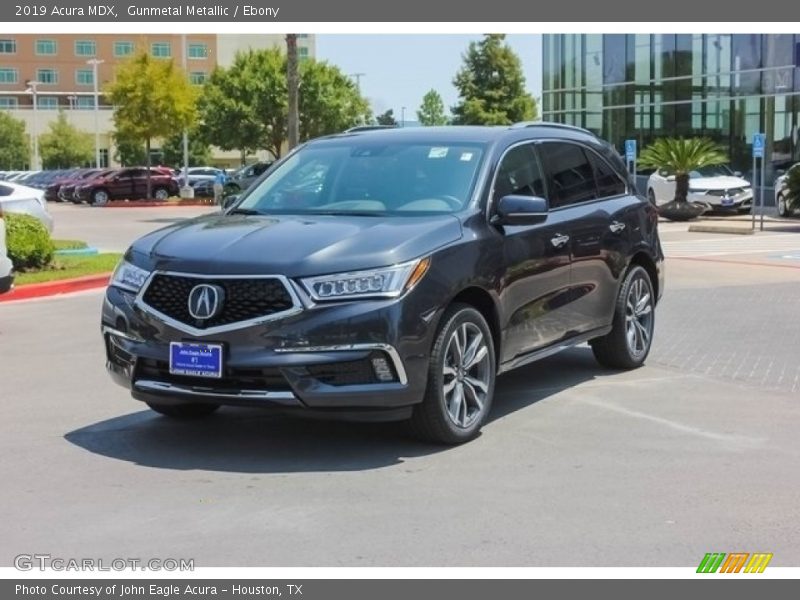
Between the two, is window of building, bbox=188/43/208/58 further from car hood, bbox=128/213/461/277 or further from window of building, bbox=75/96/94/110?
car hood, bbox=128/213/461/277

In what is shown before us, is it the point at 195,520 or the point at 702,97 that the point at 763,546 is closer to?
the point at 195,520

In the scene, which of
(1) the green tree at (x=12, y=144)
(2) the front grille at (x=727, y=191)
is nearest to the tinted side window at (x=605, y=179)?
(2) the front grille at (x=727, y=191)

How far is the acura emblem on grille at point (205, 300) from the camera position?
585cm

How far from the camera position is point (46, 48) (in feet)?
355

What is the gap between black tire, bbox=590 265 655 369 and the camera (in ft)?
27.8

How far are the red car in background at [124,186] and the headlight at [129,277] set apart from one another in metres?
41.7

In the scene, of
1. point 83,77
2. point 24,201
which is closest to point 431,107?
point 83,77

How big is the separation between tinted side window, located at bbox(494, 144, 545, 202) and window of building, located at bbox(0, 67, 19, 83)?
108641mm

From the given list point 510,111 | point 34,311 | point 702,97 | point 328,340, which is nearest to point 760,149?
point 702,97

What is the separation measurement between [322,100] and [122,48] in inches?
2677

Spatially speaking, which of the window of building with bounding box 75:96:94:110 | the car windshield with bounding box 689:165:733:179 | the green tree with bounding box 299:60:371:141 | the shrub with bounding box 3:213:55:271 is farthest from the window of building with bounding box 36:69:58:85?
the shrub with bounding box 3:213:55:271

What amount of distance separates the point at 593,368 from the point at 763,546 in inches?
163

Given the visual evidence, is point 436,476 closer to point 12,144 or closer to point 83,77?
point 12,144
